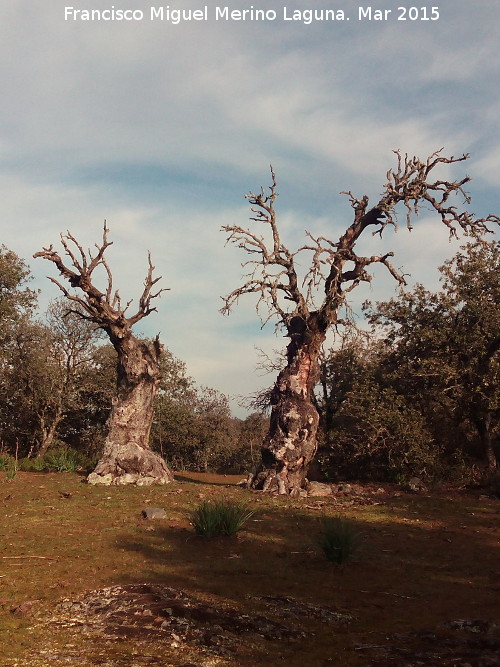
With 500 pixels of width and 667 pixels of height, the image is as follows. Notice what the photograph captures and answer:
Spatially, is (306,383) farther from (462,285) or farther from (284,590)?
(284,590)

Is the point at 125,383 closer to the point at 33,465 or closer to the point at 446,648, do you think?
the point at 33,465

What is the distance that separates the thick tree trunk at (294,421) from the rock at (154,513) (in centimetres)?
467

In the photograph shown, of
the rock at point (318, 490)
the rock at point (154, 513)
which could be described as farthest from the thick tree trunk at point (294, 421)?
the rock at point (154, 513)

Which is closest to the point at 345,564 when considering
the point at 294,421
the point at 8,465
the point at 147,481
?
the point at 294,421

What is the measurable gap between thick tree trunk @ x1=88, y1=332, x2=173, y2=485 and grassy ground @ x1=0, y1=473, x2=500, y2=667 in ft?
7.12

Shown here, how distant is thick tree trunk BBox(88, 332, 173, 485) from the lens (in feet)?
53.1

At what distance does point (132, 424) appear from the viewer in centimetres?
1681

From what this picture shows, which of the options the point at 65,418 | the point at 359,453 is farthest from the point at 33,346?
the point at 359,453

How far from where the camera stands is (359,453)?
63.7 ft

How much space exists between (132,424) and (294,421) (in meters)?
4.75

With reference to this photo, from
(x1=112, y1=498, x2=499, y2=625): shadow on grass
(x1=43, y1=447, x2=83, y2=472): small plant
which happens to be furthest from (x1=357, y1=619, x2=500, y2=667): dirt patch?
(x1=43, y1=447, x2=83, y2=472): small plant

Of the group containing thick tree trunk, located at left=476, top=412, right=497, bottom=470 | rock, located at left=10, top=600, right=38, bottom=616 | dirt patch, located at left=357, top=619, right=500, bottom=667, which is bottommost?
dirt patch, located at left=357, top=619, right=500, bottom=667

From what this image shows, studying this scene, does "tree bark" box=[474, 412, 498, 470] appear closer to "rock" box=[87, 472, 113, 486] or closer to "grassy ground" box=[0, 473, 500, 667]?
"grassy ground" box=[0, 473, 500, 667]

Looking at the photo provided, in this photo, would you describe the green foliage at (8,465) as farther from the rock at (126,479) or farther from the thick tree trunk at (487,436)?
the thick tree trunk at (487,436)
